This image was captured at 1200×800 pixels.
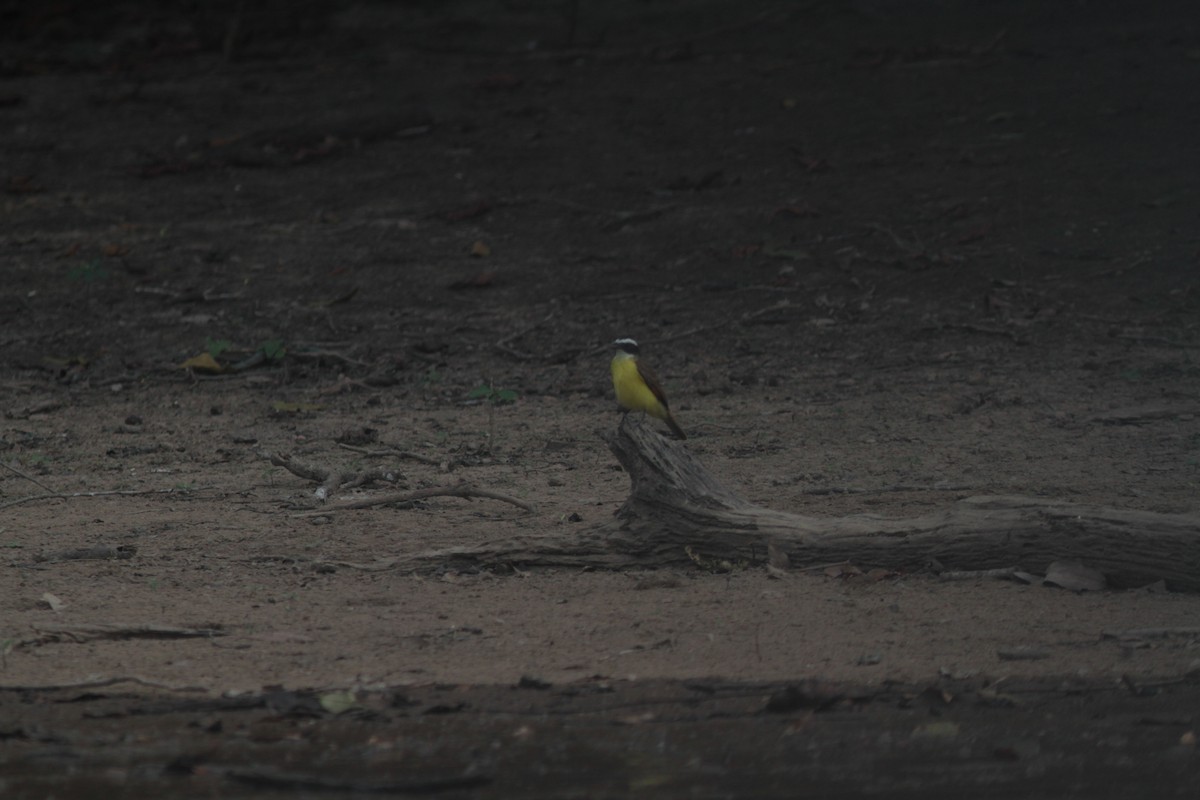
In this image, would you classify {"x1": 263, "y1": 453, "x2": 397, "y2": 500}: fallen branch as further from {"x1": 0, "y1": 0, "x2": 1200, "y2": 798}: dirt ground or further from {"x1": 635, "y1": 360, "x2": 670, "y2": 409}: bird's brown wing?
{"x1": 635, "y1": 360, "x2": 670, "y2": 409}: bird's brown wing

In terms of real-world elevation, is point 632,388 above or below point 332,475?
above

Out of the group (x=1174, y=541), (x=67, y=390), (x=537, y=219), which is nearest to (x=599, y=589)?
(x=1174, y=541)

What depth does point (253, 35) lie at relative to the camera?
1692 centimetres

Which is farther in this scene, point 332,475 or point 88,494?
point 332,475

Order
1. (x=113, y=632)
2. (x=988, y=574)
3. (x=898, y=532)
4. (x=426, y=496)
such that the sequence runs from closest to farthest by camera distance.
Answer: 1. (x=113, y=632)
2. (x=988, y=574)
3. (x=898, y=532)
4. (x=426, y=496)

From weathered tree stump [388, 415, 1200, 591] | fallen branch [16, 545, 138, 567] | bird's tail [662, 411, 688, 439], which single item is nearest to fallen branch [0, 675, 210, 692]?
fallen branch [16, 545, 138, 567]

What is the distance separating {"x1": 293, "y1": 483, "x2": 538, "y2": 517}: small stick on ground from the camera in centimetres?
634

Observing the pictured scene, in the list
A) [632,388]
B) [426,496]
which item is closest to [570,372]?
[632,388]

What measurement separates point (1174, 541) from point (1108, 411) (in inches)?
110

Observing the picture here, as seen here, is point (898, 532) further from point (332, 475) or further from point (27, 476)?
point (27, 476)

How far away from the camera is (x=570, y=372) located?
30.1 ft

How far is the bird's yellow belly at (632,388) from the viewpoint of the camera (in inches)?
274

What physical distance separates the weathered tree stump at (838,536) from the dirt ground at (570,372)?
101 millimetres

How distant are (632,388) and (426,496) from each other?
1192mm
